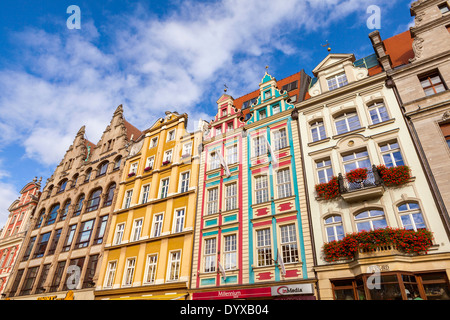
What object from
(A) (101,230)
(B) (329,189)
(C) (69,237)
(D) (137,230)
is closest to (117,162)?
(A) (101,230)

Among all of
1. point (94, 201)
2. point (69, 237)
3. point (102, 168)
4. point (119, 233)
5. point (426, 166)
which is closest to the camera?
point (426, 166)

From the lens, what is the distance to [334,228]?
15.9 meters

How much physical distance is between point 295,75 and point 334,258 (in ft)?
58.0

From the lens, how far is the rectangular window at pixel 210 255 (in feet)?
63.3

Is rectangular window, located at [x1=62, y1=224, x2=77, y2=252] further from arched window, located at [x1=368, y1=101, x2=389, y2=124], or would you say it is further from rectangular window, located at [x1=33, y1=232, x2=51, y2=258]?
arched window, located at [x1=368, y1=101, x2=389, y2=124]

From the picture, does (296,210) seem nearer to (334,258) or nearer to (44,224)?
(334,258)

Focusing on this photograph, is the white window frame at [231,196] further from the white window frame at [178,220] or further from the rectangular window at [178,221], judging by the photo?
the rectangular window at [178,221]

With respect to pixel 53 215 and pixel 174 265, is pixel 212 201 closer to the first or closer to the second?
pixel 174 265

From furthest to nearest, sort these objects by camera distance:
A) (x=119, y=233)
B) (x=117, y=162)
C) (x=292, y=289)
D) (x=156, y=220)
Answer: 1. (x=117, y=162)
2. (x=119, y=233)
3. (x=156, y=220)
4. (x=292, y=289)

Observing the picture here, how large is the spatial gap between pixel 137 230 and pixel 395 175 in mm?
19488

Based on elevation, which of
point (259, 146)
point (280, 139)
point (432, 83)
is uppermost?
point (432, 83)

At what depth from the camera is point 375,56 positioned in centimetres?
2153

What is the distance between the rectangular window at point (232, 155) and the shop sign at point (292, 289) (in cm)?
985
